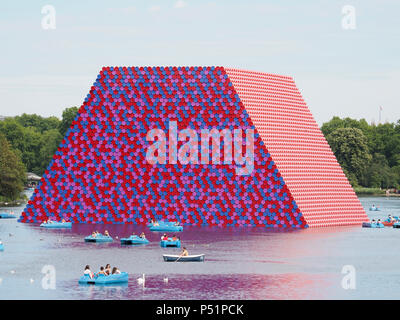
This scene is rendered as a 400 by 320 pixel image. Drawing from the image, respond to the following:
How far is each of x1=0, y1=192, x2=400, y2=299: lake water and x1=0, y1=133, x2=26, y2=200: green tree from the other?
2189 inches

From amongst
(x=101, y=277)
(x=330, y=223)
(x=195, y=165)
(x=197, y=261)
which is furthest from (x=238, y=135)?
(x=101, y=277)

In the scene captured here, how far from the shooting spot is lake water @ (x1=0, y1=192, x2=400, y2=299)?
69.4 m

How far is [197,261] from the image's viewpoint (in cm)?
8594

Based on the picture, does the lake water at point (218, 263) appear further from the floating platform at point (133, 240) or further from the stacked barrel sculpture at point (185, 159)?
the stacked barrel sculpture at point (185, 159)

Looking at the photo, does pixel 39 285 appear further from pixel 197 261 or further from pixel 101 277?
pixel 197 261

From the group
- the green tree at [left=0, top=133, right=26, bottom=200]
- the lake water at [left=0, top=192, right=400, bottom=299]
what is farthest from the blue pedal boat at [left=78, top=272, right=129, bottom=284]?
the green tree at [left=0, top=133, right=26, bottom=200]

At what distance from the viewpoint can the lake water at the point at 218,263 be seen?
6944 cm

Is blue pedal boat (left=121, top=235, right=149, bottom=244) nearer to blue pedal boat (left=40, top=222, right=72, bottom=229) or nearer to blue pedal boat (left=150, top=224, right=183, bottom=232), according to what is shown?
blue pedal boat (left=150, top=224, right=183, bottom=232)

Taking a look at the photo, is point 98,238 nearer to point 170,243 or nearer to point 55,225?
point 170,243

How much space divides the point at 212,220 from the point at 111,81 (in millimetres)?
21121

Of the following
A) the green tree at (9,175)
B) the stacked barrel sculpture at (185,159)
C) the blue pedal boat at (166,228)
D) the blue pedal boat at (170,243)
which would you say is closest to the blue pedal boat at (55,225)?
the stacked barrel sculpture at (185,159)

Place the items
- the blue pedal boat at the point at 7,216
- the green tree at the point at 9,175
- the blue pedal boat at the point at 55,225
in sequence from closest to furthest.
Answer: the blue pedal boat at the point at 55,225
the blue pedal boat at the point at 7,216
the green tree at the point at 9,175

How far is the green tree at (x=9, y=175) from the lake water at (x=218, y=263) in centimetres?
5560

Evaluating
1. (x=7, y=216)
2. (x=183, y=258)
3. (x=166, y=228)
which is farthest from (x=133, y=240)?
(x=7, y=216)
